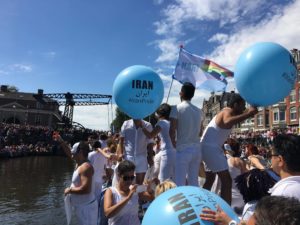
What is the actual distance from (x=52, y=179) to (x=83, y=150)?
49.6 feet

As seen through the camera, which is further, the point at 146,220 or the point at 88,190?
the point at 88,190

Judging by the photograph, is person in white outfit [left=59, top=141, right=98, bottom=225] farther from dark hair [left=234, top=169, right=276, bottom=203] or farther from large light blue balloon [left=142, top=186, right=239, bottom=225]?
large light blue balloon [left=142, top=186, right=239, bottom=225]

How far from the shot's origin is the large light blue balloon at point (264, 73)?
386cm

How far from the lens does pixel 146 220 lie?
7.70ft

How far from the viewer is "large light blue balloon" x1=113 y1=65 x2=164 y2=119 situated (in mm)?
5531

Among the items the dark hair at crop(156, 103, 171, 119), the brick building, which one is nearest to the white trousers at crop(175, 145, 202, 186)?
the dark hair at crop(156, 103, 171, 119)

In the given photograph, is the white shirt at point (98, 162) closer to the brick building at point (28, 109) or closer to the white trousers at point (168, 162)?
the white trousers at point (168, 162)

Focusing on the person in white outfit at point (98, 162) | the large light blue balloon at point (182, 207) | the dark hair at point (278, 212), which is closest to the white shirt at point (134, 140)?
the person in white outfit at point (98, 162)

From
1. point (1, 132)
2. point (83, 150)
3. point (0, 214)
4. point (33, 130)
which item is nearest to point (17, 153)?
point (1, 132)

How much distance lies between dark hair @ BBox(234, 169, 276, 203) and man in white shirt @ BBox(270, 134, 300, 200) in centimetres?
25

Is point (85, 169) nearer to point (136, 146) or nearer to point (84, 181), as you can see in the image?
point (84, 181)

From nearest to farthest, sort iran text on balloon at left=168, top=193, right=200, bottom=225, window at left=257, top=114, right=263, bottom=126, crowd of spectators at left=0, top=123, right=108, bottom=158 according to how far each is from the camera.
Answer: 1. iran text on balloon at left=168, top=193, right=200, bottom=225
2. crowd of spectators at left=0, top=123, right=108, bottom=158
3. window at left=257, top=114, right=263, bottom=126

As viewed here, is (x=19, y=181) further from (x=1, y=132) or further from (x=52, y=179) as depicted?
(x=1, y=132)

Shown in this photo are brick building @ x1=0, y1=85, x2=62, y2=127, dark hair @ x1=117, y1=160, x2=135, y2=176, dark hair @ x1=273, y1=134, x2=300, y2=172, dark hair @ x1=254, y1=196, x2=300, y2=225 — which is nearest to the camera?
dark hair @ x1=254, y1=196, x2=300, y2=225
